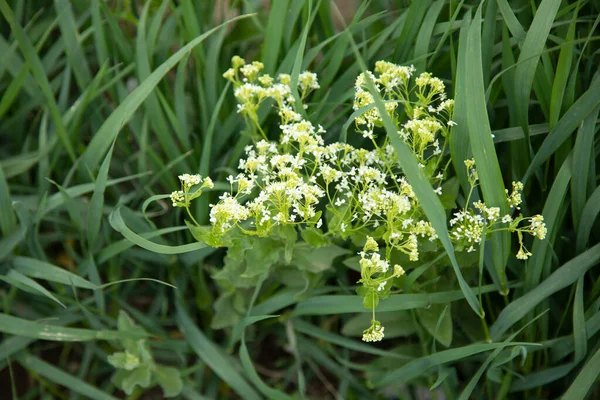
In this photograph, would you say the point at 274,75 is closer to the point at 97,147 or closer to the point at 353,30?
the point at 353,30

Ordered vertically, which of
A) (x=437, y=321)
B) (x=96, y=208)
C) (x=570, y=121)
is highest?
(x=570, y=121)

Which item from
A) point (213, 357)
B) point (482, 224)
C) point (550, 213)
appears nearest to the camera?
point (482, 224)

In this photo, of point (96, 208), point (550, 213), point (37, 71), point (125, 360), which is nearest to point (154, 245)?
point (96, 208)

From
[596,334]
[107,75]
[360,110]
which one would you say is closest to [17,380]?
[107,75]

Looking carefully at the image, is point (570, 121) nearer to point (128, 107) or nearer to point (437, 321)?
point (437, 321)

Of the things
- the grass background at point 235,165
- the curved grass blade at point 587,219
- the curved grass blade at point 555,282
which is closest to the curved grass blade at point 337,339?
the grass background at point 235,165

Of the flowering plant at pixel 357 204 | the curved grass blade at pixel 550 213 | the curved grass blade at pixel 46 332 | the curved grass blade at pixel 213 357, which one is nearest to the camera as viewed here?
the flowering plant at pixel 357 204

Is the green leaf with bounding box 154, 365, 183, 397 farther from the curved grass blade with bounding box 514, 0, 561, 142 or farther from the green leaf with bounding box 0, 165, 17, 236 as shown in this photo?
the curved grass blade with bounding box 514, 0, 561, 142

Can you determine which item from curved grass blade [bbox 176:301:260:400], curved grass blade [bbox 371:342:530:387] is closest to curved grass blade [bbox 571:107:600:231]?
curved grass blade [bbox 371:342:530:387]

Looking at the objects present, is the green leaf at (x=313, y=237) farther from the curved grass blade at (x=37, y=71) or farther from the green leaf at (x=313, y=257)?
the curved grass blade at (x=37, y=71)
